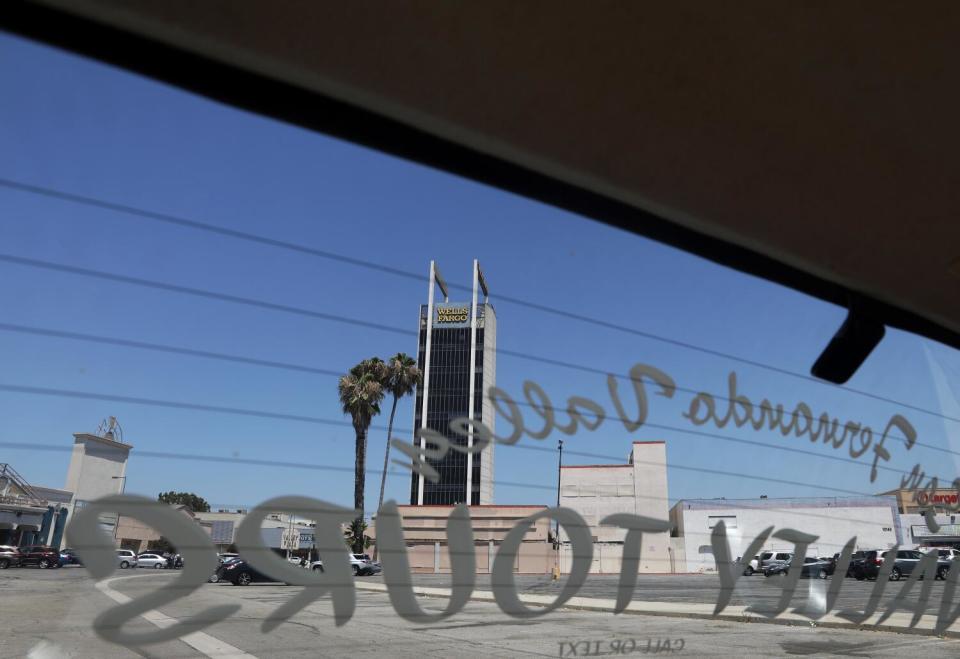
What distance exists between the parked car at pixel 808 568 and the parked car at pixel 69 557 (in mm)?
2853

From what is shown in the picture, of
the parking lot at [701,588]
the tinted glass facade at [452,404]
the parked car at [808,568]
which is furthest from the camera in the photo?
the parked car at [808,568]

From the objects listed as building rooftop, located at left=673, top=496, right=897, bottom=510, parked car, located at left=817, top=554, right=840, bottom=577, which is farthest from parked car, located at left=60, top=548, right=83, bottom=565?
parked car, located at left=817, top=554, right=840, bottom=577

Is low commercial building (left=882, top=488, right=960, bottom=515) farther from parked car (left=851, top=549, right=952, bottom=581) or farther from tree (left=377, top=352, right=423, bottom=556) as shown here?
tree (left=377, top=352, right=423, bottom=556)

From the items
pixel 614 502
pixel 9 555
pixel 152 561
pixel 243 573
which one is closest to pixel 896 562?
pixel 614 502

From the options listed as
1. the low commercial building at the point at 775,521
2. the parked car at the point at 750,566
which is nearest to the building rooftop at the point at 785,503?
the low commercial building at the point at 775,521

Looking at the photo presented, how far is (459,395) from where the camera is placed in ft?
6.74

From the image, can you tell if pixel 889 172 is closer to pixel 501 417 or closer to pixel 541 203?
pixel 541 203

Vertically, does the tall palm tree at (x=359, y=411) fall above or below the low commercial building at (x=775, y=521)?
above

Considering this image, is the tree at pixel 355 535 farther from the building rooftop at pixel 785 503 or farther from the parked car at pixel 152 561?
the building rooftop at pixel 785 503

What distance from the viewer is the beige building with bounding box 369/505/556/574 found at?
182cm

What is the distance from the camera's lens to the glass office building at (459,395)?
189 centimetres

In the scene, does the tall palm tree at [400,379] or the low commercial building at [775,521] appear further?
the low commercial building at [775,521]

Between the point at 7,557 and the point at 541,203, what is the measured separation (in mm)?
3121

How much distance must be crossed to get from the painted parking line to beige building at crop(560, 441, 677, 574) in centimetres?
104
